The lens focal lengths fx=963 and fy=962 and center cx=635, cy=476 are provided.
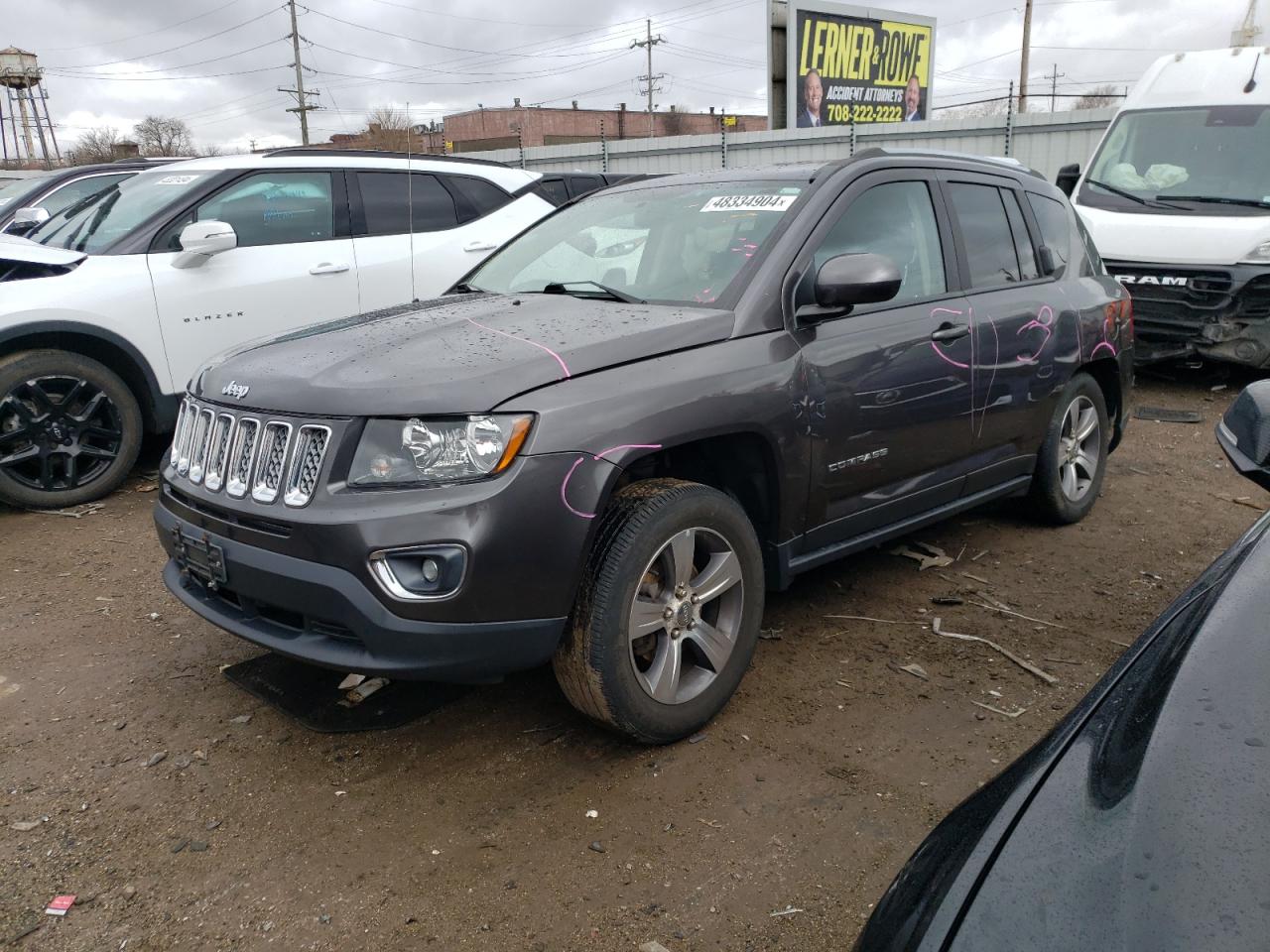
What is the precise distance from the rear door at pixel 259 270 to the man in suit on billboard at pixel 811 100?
1689 centimetres

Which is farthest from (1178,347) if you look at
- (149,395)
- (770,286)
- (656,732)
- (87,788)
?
(87,788)

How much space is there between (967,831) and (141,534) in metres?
4.82

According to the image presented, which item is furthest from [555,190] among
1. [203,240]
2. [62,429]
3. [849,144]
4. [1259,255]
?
[849,144]

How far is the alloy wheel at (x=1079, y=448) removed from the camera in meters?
4.75

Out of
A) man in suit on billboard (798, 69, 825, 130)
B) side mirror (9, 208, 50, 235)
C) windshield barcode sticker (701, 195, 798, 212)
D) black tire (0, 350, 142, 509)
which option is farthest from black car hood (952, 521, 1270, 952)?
man in suit on billboard (798, 69, 825, 130)

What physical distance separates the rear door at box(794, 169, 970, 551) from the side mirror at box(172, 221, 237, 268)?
3.55m

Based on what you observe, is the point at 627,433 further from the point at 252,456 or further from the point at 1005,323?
the point at 1005,323

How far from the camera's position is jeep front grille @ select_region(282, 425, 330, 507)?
255 centimetres

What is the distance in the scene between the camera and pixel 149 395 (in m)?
5.52

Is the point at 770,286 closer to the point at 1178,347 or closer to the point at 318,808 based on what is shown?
the point at 318,808

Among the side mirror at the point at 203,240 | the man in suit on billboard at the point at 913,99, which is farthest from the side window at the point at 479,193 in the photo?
the man in suit on billboard at the point at 913,99

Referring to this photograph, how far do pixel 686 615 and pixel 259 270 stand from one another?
13.5ft

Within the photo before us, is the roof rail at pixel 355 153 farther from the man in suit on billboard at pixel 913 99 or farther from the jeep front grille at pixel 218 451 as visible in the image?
the man in suit on billboard at pixel 913 99

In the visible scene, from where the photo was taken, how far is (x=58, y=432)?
5281 mm
